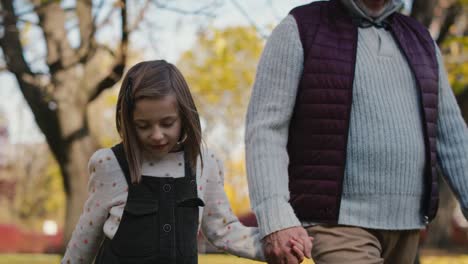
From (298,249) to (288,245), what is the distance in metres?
0.06

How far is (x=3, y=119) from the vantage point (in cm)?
3709

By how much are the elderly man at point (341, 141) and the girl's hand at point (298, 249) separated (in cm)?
2

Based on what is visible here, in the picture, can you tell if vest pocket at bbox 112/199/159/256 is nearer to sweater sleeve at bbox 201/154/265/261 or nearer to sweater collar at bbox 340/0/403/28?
sweater sleeve at bbox 201/154/265/261

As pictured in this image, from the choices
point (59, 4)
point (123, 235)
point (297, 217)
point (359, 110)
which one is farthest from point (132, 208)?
point (59, 4)

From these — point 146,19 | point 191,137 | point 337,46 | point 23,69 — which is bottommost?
point 23,69

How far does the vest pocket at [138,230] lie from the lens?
3375 millimetres

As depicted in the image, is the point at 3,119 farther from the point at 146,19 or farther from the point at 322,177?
the point at 322,177

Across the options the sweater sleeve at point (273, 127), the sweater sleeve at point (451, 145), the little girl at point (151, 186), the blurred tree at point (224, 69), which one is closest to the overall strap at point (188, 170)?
the little girl at point (151, 186)

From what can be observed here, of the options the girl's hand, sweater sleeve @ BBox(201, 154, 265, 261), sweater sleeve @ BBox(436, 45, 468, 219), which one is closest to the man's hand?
the girl's hand

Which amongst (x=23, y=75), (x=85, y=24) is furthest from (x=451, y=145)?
(x=85, y=24)

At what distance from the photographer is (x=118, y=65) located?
34.7ft

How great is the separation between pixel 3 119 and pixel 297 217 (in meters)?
35.0

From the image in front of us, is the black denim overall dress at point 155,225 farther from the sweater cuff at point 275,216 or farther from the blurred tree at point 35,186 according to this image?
the blurred tree at point 35,186

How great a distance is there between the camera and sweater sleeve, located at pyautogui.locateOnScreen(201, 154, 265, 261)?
358cm
